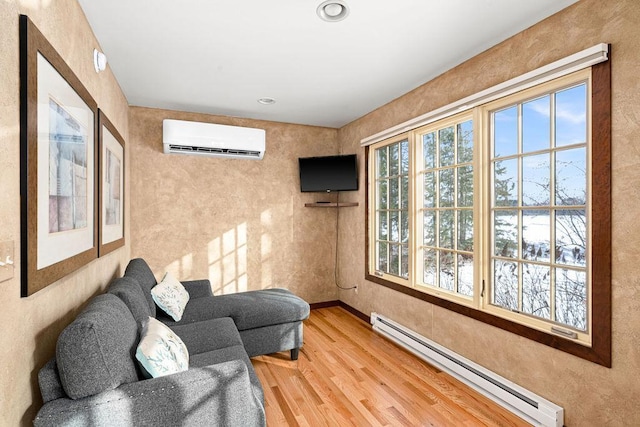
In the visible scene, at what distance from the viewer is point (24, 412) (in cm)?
121

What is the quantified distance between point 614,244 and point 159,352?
2.38 m

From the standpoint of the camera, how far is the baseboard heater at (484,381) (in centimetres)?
202

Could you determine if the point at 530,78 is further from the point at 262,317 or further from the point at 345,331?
the point at 345,331

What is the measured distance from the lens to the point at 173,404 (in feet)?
4.29

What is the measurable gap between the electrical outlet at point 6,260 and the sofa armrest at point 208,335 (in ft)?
3.99

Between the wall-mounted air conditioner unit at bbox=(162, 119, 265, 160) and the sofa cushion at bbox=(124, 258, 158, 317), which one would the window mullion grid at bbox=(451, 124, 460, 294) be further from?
the sofa cushion at bbox=(124, 258, 158, 317)

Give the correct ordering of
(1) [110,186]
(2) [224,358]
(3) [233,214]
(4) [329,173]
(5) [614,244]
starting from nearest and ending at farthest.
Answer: (5) [614,244], (2) [224,358], (1) [110,186], (3) [233,214], (4) [329,173]

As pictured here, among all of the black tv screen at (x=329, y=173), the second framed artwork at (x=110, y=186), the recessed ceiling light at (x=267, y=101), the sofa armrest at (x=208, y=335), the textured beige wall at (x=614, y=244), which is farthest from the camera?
the black tv screen at (x=329, y=173)

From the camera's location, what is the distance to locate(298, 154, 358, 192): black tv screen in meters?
4.24

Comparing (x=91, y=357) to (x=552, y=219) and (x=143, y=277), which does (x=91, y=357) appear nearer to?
(x=143, y=277)

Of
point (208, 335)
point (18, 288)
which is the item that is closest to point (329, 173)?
point (208, 335)

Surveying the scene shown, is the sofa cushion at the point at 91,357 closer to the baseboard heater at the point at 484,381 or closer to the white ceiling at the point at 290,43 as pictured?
the white ceiling at the point at 290,43

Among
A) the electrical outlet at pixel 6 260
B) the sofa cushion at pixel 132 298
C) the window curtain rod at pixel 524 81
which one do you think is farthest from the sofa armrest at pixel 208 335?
the window curtain rod at pixel 524 81

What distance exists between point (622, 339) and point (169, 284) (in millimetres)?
3086
